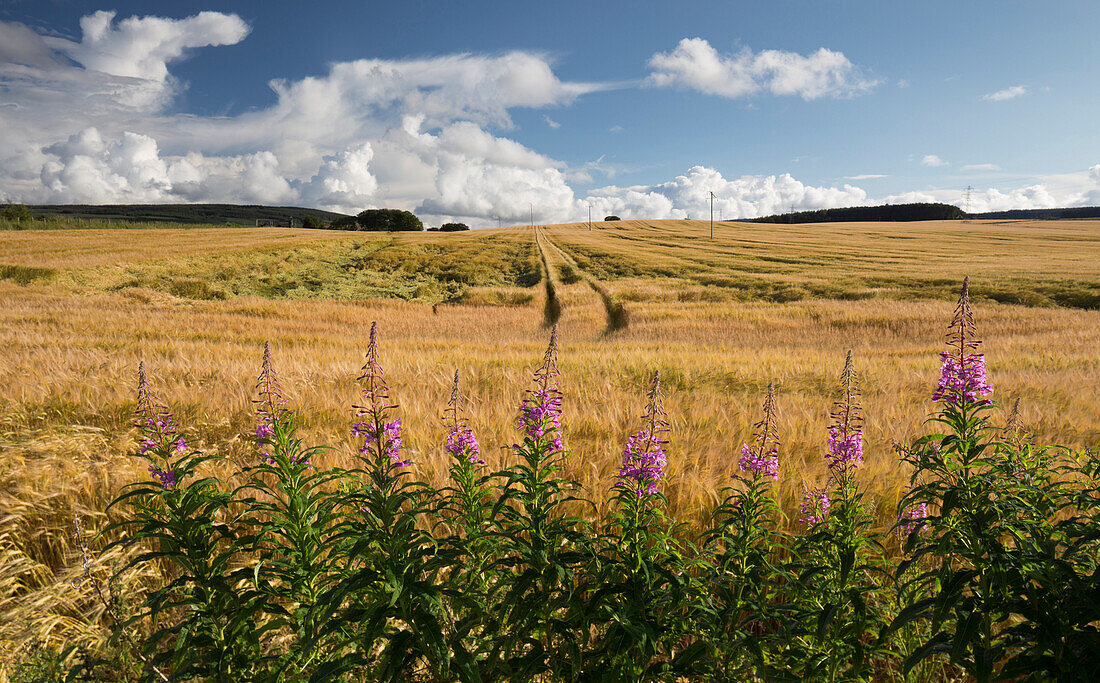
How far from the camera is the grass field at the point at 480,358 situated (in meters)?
4.47

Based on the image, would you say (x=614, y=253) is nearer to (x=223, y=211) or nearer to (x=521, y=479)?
(x=521, y=479)

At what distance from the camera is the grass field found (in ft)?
14.7

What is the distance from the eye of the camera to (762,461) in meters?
2.63

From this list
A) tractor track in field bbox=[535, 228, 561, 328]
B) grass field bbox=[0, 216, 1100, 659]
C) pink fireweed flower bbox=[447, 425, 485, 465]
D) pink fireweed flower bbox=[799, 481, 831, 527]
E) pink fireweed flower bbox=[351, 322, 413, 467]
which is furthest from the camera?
tractor track in field bbox=[535, 228, 561, 328]

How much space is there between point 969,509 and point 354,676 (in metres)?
3.26

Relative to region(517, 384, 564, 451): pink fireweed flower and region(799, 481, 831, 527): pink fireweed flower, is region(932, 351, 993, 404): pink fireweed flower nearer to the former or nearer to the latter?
region(799, 481, 831, 527): pink fireweed flower

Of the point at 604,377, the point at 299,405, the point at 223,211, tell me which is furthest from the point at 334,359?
the point at 223,211

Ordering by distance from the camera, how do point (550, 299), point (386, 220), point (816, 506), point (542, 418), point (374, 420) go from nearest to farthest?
point (374, 420)
point (542, 418)
point (816, 506)
point (550, 299)
point (386, 220)

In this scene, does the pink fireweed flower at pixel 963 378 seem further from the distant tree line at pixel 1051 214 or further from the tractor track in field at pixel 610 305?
the distant tree line at pixel 1051 214

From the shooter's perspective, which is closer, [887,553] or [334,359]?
[887,553]

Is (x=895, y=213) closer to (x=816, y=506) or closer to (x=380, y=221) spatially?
(x=380, y=221)

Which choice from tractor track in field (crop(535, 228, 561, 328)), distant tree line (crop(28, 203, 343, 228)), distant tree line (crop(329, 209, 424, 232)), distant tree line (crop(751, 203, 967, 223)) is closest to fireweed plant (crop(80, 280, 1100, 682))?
tractor track in field (crop(535, 228, 561, 328))

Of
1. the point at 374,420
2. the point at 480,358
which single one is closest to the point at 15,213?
the point at 480,358

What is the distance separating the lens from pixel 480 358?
1018 centimetres
